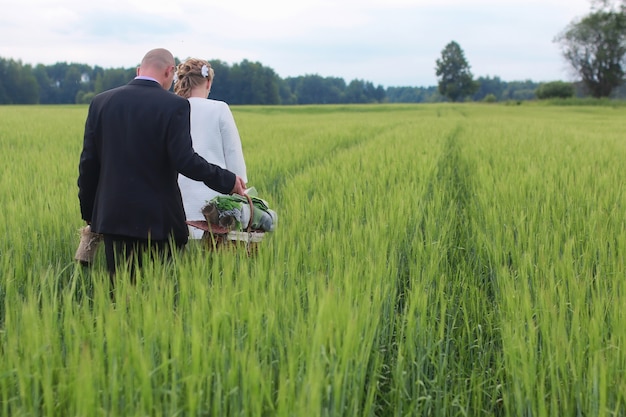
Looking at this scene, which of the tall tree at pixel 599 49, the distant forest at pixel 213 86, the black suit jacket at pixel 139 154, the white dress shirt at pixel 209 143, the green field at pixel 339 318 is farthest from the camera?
the distant forest at pixel 213 86

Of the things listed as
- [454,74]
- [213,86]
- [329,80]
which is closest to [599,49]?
[454,74]

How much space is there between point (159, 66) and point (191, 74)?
49 cm

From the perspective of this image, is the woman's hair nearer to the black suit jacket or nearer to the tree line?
the black suit jacket

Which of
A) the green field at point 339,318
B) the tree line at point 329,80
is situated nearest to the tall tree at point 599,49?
the tree line at point 329,80

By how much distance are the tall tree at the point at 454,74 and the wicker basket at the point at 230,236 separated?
2721 inches

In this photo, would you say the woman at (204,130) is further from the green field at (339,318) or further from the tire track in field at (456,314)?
the tire track in field at (456,314)

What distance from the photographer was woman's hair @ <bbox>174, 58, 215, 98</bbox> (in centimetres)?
285

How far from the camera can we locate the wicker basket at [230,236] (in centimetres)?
254

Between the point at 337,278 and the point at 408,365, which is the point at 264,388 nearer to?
the point at 408,365

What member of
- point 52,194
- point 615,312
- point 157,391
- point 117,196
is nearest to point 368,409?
point 157,391

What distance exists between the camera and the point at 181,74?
2.89 meters

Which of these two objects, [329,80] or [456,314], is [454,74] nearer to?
[329,80]

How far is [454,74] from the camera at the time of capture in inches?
2753

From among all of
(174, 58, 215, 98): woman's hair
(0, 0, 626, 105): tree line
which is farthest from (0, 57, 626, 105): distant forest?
(174, 58, 215, 98): woman's hair
